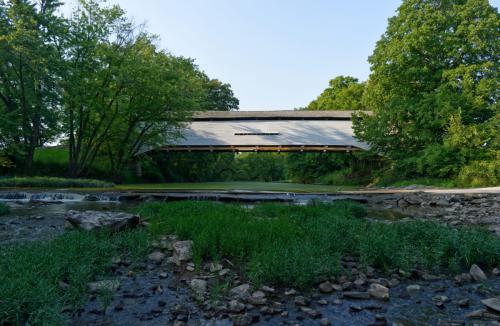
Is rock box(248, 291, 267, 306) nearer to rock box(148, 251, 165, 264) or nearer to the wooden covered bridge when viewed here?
rock box(148, 251, 165, 264)

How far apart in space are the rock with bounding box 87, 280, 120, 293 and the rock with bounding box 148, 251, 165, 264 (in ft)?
3.08

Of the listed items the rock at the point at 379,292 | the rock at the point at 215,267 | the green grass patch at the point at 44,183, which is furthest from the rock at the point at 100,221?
the green grass patch at the point at 44,183

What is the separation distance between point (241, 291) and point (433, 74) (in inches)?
1024

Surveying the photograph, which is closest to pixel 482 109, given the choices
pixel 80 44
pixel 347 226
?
pixel 347 226

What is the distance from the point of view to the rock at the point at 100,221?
564cm

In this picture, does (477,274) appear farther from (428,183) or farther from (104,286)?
(428,183)

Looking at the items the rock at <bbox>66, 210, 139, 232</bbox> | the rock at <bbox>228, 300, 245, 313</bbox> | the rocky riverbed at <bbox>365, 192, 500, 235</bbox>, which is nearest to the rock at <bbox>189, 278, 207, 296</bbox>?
the rock at <bbox>228, 300, 245, 313</bbox>

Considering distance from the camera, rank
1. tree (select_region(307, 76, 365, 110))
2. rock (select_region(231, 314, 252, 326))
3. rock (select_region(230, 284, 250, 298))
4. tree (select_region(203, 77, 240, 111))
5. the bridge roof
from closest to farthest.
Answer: rock (select_region(231, 314, 252, 326)) < rock (select_region(230, 284, 250, 298)) < the bridge roof < tree (select_region(307, 76, 365, 110)) < tree (select_region(203, 77, 240, 111))

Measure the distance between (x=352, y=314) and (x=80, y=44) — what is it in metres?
23.8

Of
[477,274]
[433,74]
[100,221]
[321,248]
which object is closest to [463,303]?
[477,274]

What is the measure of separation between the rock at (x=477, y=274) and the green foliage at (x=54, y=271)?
445cm

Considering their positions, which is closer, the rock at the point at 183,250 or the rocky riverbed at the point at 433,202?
the rock at the point at 183,250

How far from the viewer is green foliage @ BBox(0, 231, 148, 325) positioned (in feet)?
8.15

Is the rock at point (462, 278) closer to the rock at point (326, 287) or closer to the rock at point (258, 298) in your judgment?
the rock at point (326, 287)
